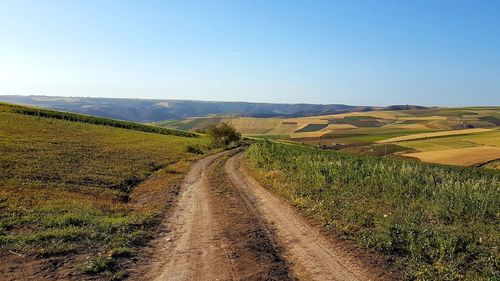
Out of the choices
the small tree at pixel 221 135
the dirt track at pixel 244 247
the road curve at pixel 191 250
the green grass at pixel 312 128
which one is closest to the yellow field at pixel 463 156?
the small tree at pixel 221 135

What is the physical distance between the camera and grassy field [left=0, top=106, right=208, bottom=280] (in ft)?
42.7

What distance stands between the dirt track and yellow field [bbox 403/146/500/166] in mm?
56938

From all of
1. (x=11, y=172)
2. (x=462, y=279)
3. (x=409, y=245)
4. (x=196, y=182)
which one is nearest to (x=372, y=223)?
(x=409, y=245)

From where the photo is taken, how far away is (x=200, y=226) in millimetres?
18016

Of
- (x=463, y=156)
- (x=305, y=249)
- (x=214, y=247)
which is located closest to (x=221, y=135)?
(x=463, y=156)

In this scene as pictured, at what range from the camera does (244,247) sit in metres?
14.6

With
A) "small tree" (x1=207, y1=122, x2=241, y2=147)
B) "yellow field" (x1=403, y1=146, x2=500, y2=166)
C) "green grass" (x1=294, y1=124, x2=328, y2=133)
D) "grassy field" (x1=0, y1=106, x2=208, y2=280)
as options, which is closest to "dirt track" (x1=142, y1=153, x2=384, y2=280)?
"grassy field" (x1=0, y1=106, x2=208, y2=280)

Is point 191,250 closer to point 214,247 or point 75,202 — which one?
point 214,247

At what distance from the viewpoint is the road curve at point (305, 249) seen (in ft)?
40.0

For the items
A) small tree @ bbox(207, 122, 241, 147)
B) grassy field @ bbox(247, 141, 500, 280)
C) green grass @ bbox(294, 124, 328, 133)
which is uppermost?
grassy field @ bbox(247, 141, 500, 280)

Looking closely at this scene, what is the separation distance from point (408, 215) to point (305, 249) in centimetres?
691

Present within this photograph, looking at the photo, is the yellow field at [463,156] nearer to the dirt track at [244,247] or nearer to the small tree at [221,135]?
the small tree at [221,135]

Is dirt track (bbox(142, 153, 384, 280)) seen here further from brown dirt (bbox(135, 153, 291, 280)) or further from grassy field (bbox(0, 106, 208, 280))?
grassy field (bbox(0, 106, 208, 280))

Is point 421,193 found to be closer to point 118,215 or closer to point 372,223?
point 372,223
